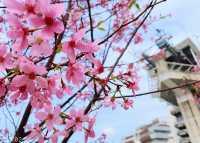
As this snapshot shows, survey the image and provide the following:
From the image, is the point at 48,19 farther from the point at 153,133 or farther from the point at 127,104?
the point at 153,133

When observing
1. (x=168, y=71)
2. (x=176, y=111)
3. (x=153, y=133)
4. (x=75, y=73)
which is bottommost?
(x=75, y=73)

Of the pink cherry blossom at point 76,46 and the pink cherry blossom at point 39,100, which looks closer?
the pink cherry blossom at point 76,46

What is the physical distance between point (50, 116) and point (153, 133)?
296 feet

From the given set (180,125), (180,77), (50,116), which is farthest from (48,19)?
(180,125)

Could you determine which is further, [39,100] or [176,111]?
[176,111]

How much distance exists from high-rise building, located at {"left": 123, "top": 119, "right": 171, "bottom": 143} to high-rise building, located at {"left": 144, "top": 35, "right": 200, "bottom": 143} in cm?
2837

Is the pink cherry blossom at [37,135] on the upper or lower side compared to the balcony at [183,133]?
lower

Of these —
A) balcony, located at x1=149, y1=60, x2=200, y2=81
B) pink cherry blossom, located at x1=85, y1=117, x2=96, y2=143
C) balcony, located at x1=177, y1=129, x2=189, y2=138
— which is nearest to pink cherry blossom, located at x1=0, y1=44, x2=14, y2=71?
pink cherry blossom, located at x1=85, y1=117, x2=96, y2=143

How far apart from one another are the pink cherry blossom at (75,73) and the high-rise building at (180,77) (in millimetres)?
38246

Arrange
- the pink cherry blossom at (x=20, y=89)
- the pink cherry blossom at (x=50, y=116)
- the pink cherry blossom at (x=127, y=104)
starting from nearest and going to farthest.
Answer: the pink cherry blossom at (x=20, y=89) < the pink cherry blossom at (x=50, y=116) < the pink cherry blossom at (x=127, y=104)

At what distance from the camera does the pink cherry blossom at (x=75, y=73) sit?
182 centimetres

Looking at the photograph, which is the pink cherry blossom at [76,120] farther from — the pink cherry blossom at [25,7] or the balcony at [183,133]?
the balcony at [183,133]

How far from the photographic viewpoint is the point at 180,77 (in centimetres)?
4716

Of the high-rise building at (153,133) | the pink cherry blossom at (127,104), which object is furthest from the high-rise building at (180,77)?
the pink cherry blossom at (127,104)
